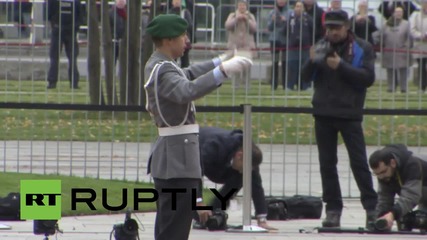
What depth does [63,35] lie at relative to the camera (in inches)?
487

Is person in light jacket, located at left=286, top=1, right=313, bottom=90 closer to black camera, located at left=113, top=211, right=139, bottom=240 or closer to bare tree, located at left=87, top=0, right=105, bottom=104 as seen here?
bare tree, located at left=87, top=0, right=105, bottom=104

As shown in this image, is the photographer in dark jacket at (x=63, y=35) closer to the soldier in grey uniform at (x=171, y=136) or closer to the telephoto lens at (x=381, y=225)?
the telephoto lens at (x=381, y=225)

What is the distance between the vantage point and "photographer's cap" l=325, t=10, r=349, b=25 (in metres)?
10.9

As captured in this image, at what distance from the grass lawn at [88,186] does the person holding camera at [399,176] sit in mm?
1794

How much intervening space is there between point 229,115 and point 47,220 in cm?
382

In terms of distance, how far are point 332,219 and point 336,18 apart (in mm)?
1657

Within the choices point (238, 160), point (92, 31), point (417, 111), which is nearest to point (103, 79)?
point (92, 31)

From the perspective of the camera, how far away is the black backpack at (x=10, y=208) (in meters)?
10.9

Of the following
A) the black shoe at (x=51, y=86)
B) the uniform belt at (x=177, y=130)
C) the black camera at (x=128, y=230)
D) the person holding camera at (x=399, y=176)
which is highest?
the uniform belt at (x=177, y=130)

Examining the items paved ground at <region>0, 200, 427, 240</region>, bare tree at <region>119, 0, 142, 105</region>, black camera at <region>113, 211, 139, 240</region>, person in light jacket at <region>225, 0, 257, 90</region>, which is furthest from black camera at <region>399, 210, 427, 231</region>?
bare tree at <region>119, 0, 142, 105</region>

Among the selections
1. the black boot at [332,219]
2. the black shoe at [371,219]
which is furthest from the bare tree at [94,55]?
the black shoe at [371,219]

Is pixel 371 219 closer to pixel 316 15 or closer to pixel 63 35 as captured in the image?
pixel 316 15

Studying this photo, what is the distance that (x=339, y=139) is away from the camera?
12297 millimetres

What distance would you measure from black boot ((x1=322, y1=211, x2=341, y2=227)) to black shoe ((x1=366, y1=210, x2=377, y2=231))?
25 cm
